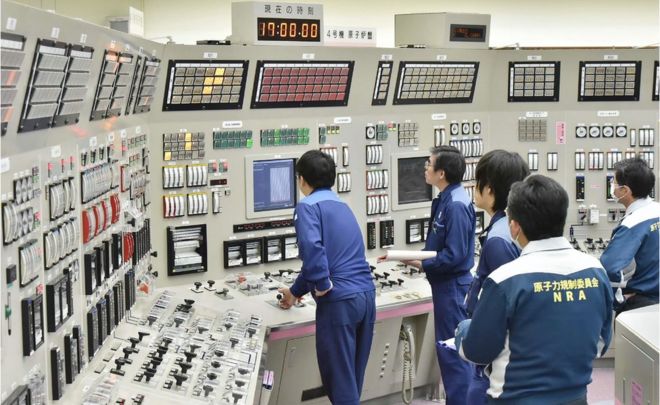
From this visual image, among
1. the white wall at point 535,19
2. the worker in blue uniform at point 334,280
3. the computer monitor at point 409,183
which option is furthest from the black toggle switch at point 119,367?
the white wall at point 535,19

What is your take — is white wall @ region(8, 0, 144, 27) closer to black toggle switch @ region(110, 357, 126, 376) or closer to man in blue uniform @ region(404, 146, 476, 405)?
man in blue uniform @ region(404, 146, 476, 405)

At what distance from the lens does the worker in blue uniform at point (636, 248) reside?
445 cm

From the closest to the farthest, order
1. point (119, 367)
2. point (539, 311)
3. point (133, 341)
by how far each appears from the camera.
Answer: point (539, 311), point (119, 367), point (133, 341)

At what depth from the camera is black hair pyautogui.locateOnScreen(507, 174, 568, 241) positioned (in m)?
2.83

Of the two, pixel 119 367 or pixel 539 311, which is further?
pixel 119 367

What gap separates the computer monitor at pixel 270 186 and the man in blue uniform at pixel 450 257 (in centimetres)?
99

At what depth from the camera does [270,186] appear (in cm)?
540

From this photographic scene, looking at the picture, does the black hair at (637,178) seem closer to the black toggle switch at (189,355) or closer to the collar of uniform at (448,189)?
the collar of uniform at (448,189)

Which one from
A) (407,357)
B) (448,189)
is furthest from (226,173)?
(407,357)

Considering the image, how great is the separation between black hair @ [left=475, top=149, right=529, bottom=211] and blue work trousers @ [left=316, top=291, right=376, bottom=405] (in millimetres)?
1101

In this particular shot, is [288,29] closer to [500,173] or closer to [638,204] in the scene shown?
[500,173]

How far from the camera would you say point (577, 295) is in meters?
2.87

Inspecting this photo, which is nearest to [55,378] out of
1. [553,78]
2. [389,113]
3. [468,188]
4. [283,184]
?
[283,184]

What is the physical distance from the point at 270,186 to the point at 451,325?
142 centimetres
